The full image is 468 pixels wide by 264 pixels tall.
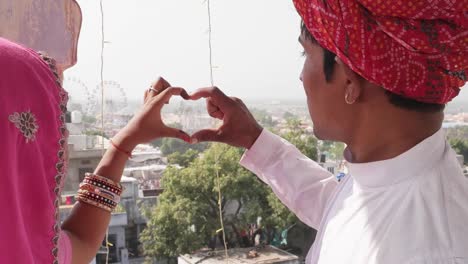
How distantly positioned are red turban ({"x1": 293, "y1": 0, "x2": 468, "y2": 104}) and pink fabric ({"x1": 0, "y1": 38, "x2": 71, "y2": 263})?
39 cm

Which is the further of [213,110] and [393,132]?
[213,110]

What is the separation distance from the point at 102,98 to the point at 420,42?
3.22ft

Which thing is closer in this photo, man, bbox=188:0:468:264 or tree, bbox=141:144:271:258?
man, bbox=188:0:468:264

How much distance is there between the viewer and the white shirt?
0.68m

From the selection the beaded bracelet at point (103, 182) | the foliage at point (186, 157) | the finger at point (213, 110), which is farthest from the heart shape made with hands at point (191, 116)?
the foliage at point (186, 157)

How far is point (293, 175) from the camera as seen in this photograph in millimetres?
1063

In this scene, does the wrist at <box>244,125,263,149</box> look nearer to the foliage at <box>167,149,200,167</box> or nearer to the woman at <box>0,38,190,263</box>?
the woman at <box>0,38,190,263</box>

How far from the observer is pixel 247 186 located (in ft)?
43.9

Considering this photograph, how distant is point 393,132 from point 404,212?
116mm

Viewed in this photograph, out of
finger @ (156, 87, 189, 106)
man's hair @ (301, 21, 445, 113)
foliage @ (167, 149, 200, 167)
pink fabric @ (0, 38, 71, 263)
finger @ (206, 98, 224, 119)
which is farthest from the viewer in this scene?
foliage @ (167, 149, 200, 167)

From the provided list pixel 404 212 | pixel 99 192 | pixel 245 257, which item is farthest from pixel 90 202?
pixel 245 257

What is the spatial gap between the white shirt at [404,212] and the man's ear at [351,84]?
0.11m

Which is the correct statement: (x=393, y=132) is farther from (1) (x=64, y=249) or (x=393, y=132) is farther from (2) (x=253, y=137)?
(1) (x=64, y=249)

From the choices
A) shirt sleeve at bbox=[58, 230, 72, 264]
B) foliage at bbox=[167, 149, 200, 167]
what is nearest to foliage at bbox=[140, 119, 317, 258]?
foliage at bbox=[167, 149, 200, 167]
